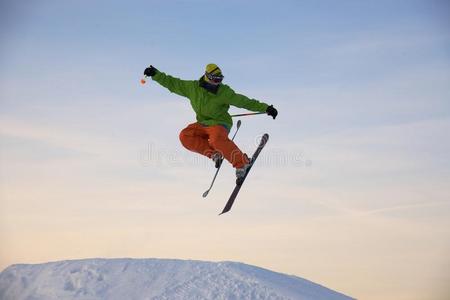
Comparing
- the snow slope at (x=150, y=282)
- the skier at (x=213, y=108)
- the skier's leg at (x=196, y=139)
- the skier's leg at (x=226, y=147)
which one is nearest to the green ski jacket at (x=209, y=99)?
the skier at (x=213, y=108)

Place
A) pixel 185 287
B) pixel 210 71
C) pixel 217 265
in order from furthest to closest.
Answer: pixel 217 265 < pixel 185 287 < pixel 210 71

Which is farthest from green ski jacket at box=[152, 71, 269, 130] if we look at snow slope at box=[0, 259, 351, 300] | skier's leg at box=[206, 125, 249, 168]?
snow slope at box=[0, 259, 351, 300]

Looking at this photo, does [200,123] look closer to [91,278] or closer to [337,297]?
[91,278]

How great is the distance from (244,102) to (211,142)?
1141mm

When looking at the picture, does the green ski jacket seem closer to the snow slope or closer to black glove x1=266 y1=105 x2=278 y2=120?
black glove x1=266 y1=105 x2=278 y2=120

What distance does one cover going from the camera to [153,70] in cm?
1238

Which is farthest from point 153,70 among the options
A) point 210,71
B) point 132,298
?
point 132,298

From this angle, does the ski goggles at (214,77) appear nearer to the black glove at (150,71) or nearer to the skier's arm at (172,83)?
the skier's arm at (172,83)

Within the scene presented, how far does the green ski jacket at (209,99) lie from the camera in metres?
→ 12.2

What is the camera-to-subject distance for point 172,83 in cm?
1248

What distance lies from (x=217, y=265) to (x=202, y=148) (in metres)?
183

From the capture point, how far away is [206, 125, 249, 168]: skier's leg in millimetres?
12430

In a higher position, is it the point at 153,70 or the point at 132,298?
the point at 153,70

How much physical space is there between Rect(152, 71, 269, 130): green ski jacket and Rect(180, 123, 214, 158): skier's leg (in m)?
0.33
